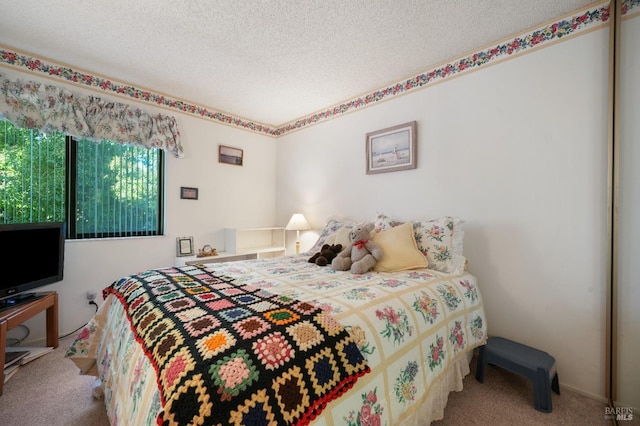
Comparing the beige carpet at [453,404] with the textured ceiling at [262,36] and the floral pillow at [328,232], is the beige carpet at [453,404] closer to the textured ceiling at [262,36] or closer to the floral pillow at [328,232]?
the floral pillow at [328,232]

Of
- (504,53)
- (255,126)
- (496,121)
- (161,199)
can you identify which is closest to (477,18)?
(504,53)

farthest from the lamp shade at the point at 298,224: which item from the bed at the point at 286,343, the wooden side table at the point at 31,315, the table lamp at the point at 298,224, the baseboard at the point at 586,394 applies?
the baseboard at the point at 586,394

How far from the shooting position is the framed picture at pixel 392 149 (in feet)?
8.53

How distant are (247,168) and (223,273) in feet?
7.46

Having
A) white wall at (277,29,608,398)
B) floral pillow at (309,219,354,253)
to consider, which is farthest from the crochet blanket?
white wall at (277,29,608,398)

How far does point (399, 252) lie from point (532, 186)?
1.08 m

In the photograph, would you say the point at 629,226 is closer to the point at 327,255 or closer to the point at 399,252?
the point at 399,252

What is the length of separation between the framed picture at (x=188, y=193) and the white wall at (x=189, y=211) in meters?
→ 0.04

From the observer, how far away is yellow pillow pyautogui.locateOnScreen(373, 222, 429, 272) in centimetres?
199

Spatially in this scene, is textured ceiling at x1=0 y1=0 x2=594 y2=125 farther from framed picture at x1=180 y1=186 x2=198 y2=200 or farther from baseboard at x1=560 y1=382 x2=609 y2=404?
baseboard at x1=560 y1=382 x2=609 y2=404

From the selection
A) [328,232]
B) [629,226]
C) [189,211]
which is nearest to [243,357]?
[328,232]

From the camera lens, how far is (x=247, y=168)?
3816mm

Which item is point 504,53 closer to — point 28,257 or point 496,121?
point 496,121
